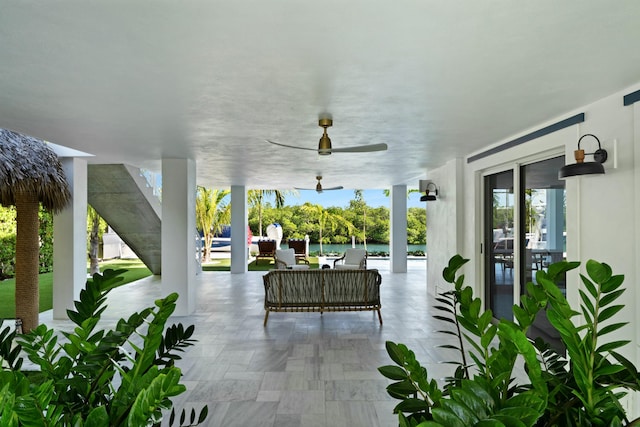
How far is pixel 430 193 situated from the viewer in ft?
27.6

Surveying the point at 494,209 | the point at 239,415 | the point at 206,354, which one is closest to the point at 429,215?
the point at 494,209

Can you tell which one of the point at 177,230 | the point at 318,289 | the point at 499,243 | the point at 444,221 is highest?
the point at 444,221

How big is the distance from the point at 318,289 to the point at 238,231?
6.19m

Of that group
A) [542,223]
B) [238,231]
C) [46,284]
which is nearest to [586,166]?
[542,223]

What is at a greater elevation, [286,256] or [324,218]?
[324,218]

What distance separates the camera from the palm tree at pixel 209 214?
16156 millimetres

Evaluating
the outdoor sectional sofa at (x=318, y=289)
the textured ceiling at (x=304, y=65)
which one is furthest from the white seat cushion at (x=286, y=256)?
the textured ceiling at (x=304, y=65)

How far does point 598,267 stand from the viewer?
3.68 ft

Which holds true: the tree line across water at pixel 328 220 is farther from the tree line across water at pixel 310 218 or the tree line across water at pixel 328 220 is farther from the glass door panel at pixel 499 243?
the glass door panel at pixel 499 243

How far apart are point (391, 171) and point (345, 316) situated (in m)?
3.50

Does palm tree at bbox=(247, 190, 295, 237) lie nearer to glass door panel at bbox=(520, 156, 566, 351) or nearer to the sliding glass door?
A: the sliding glass door

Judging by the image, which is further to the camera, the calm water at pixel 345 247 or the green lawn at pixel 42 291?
the calm water at pixel 345 247

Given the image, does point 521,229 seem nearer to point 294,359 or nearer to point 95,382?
point 294,359

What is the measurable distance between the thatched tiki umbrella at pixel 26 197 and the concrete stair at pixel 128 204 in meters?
2.24
